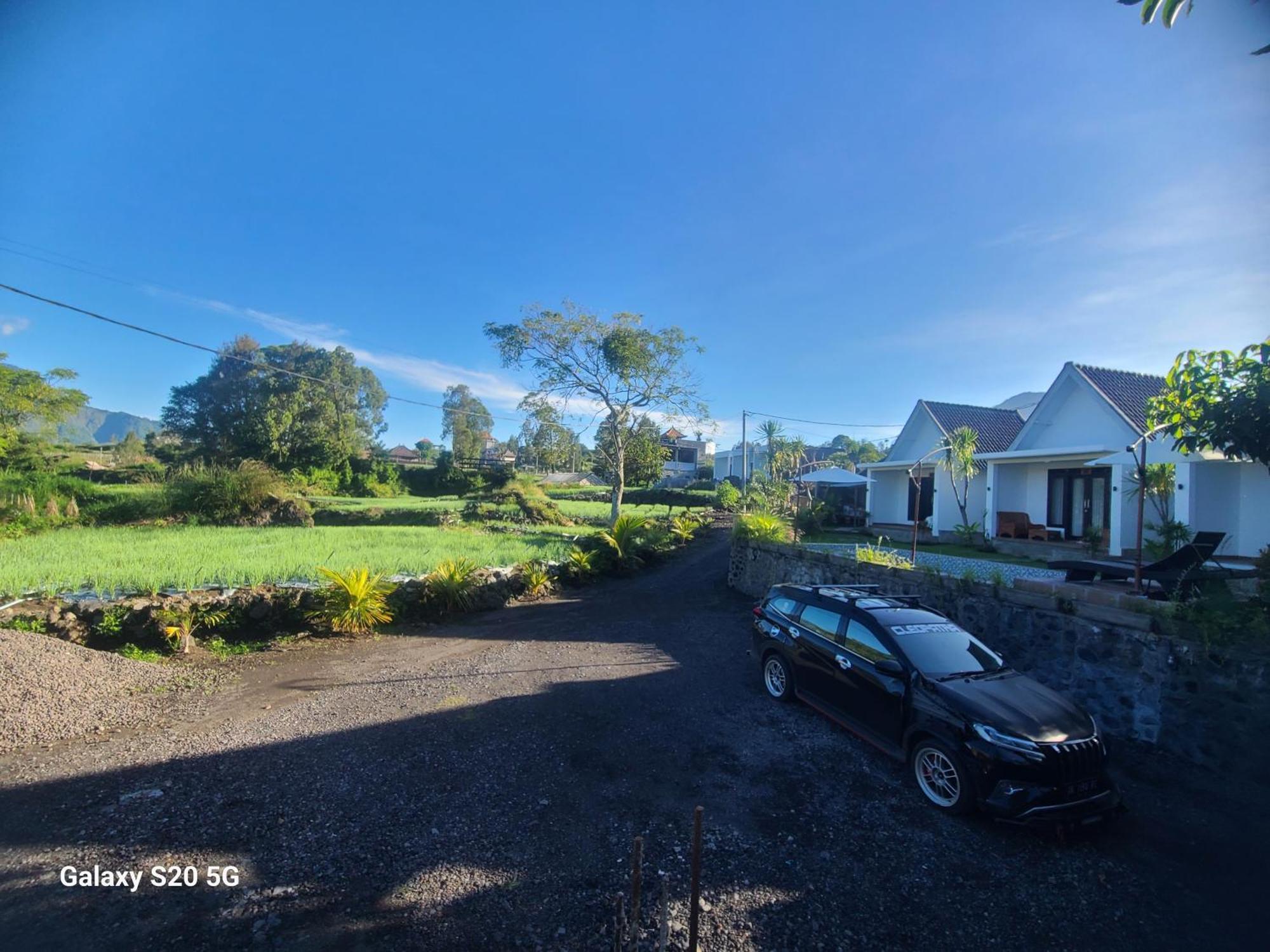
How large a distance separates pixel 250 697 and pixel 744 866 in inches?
232

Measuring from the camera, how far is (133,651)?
7.41 metres

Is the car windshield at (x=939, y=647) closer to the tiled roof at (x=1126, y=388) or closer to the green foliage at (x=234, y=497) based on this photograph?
the tiled roof at (x=1126, y=388)

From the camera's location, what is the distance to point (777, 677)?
6.60 metres

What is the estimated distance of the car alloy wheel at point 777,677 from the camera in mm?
6402

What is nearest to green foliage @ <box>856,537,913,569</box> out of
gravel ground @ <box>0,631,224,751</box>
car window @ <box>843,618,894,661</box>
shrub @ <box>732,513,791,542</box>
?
shrub @ <box>732,513,791,542</box>

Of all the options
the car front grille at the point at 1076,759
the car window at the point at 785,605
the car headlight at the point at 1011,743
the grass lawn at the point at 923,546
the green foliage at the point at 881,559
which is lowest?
the car front grille at the point at 1076,759

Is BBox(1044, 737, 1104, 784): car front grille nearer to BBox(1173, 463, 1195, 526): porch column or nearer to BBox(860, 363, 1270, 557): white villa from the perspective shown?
BBox(860, 363, 1270, 557): white villa

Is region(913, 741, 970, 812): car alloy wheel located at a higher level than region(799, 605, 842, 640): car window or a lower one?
lower

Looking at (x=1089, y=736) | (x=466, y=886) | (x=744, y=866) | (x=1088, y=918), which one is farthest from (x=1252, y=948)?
(x=466, y=886)

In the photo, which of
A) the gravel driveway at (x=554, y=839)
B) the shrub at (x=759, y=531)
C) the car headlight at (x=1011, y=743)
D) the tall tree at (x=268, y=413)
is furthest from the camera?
the tall tree at (x=268, y=413)

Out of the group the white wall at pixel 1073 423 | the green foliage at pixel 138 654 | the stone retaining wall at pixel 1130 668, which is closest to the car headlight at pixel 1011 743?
the stone retaining wall at pixel 1130 668

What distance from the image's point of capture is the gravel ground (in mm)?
5148

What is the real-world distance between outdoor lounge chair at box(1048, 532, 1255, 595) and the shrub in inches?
230

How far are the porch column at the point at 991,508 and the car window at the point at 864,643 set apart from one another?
41.3ft
